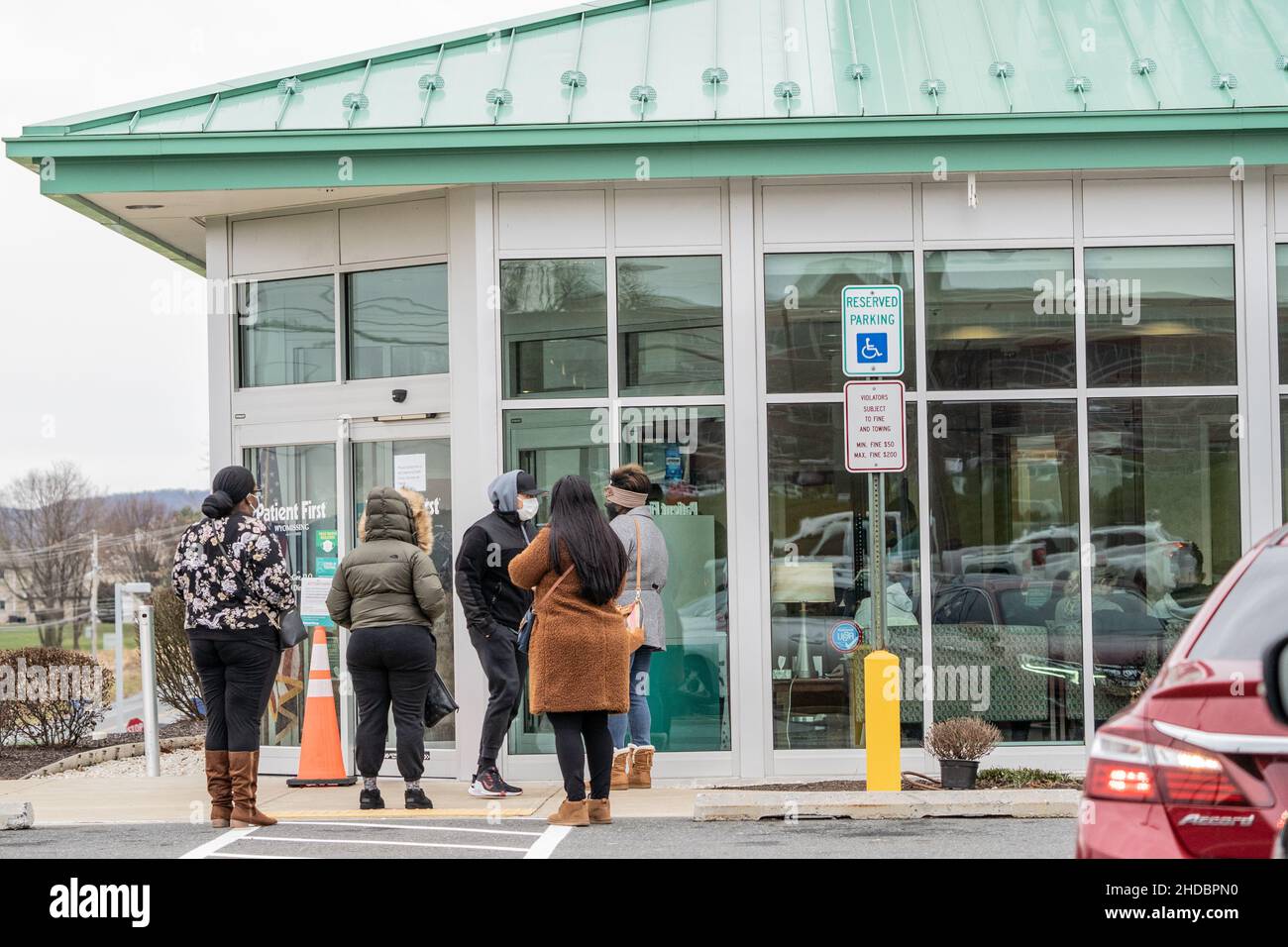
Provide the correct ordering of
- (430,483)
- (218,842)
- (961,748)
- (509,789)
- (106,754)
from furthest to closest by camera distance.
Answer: (106,754), (430,483), (509,789), (961,748), (218,842)

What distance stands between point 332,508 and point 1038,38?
20.5 ft

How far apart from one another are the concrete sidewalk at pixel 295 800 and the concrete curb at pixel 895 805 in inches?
11.4

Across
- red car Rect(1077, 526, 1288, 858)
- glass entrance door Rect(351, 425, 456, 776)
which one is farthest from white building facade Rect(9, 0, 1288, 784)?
red car Rect(1077, 526, 1288, 858)

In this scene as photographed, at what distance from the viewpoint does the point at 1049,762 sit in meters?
10.4

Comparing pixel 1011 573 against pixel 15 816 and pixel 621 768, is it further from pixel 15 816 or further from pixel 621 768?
pixel 15 816

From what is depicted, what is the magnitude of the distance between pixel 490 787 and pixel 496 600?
1154 millimetres

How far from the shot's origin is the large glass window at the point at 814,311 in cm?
1056

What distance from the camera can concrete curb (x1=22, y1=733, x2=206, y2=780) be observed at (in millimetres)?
12445

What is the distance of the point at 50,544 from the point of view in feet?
185

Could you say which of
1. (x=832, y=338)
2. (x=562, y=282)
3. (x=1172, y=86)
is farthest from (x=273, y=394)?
(x=1172, y=86)

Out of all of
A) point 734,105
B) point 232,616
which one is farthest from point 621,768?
point 734,105

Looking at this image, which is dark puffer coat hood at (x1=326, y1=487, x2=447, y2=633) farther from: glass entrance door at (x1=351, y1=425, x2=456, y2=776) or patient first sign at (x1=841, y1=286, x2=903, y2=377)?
patient first sign at (x1=841, y1=286, x2=903, y2=377)
